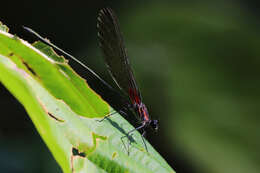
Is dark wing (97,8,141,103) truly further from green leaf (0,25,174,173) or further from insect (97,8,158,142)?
green leaf (0,25,174,173)

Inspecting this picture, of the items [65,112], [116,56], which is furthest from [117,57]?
[65,112]

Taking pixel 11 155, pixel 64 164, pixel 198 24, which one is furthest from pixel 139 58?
pixel 64 164

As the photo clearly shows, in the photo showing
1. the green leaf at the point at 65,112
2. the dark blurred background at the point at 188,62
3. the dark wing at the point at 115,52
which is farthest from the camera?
the dark blurred background at the point at 188,62

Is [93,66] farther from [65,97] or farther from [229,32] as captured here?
[65,97]

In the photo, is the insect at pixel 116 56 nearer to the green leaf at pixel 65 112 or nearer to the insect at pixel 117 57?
the insect at pixel 117 57

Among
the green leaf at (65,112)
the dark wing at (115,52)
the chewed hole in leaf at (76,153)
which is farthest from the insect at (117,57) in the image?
the chewed hole in leaf at (76,153)

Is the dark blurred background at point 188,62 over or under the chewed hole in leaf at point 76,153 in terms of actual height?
under

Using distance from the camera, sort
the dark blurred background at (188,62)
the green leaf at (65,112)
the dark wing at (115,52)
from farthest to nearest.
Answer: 1. the dark blurred background at (188,62)
2. the dark wing at (115,52)
3. the green leaf at (65,112)

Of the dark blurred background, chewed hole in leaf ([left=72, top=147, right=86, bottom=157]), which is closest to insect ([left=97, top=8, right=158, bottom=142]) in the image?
chewed hole in leaf ([left=72, top=147, right=86, bottom=157])
